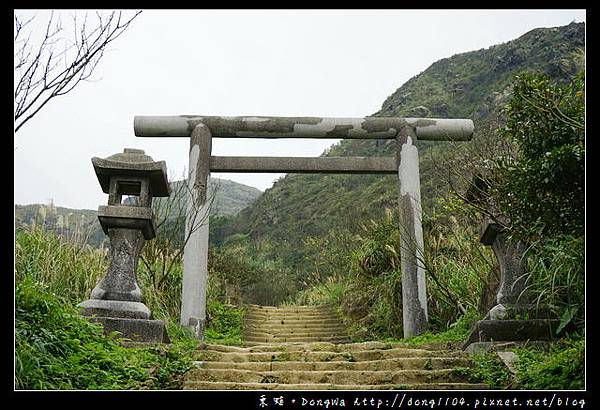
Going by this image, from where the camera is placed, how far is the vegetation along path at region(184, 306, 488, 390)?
4195 mm

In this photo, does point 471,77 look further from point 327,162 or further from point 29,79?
point 29,79

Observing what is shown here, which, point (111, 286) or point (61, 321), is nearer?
point (61, 321)

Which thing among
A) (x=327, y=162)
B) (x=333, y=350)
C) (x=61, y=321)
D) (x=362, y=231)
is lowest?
(x=333, y=350)

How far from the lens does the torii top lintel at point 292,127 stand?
7645 mm

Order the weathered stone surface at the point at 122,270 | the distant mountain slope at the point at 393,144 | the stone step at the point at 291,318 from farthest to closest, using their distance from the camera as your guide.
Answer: the distant mountain slope at the point at 393,144, the stone step at the point at 291,318, the weathered stone surface at the point at 122,270

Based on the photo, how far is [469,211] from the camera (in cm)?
606

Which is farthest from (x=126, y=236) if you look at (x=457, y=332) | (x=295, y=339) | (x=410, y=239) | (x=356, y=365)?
(x=295, y=339)

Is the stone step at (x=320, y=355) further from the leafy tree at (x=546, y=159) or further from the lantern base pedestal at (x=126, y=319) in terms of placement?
the leafy tree at (x=546, y=159)

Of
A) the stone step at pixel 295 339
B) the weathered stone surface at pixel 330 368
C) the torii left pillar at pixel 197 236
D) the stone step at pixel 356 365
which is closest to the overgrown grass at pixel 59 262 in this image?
the torii left pillar at pixel 197 236

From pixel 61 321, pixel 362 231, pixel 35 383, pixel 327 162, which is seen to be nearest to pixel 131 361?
pixel 61 321

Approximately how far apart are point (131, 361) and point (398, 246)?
4.39 metres

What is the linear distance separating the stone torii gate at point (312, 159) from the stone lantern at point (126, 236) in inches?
51.4

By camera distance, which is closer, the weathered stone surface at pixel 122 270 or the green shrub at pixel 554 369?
the green shrub at pixel 554 369

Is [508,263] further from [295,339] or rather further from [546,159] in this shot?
[295,339]
